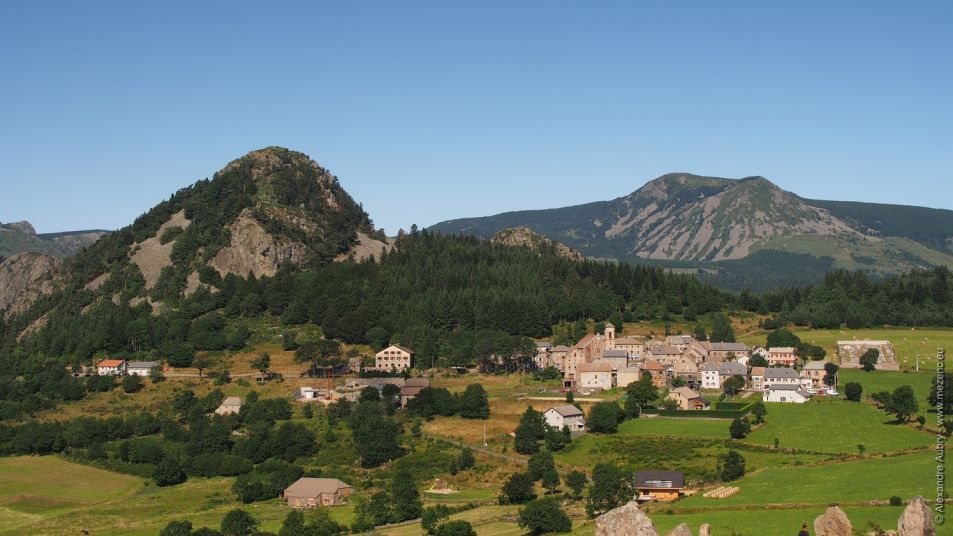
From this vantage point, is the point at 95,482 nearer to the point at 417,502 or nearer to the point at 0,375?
the point at 417,502

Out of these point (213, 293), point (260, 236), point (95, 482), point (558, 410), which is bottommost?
point (95, 482)

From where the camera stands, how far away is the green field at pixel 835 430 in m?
87.1

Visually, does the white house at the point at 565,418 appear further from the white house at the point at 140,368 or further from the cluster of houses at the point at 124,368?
the white house at the point at 140,368

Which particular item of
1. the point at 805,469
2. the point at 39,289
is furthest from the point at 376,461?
the point at 39,289

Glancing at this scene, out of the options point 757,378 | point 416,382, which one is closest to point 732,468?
point 757,378

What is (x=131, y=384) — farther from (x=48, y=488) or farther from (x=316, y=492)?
(x=316, y=492)

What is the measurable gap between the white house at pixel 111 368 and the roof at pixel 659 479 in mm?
89489

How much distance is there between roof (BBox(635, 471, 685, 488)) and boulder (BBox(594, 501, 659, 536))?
46030 millimetres

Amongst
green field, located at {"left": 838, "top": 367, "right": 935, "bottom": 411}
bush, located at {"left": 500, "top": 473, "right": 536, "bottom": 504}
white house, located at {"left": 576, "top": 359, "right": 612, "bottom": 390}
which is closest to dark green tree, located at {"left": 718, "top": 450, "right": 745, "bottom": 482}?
bush, located at {"left": 500, "top": 473, "right": 536, "bottom": 504}

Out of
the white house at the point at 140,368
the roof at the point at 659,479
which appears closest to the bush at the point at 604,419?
the roof at the point at 659,479

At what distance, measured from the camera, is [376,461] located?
311ft

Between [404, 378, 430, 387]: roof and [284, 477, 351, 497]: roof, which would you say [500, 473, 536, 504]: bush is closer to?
[284, 477, 351, 497]: roof

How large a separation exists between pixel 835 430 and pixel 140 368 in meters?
95.8

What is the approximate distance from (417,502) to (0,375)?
9588 cm
